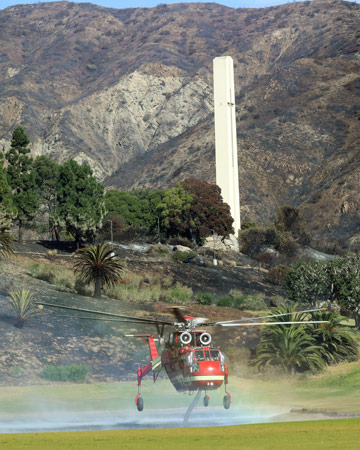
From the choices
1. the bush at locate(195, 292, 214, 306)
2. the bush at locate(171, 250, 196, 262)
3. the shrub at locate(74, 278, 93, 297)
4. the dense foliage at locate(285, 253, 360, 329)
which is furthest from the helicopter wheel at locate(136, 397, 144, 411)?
the bush at locate(171, 250, 196, 262)

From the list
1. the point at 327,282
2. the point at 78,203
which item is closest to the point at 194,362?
the point at 327,282

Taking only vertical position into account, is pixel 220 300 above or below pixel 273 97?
below

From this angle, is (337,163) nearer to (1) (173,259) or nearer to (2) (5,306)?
(1) (173,259)

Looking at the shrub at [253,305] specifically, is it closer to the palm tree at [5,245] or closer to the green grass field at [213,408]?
the palm tree at [5,245]

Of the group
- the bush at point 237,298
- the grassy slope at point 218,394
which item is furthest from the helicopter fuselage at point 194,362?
the bush at point 237,298

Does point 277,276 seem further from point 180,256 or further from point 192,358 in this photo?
point 192,358

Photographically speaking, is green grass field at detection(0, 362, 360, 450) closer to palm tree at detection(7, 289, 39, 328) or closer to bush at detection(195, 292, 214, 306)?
palm tree at detection(7, 289, 39, 328)

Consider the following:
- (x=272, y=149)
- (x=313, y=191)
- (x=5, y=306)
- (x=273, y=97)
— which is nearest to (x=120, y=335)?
(x=5, y=306)
